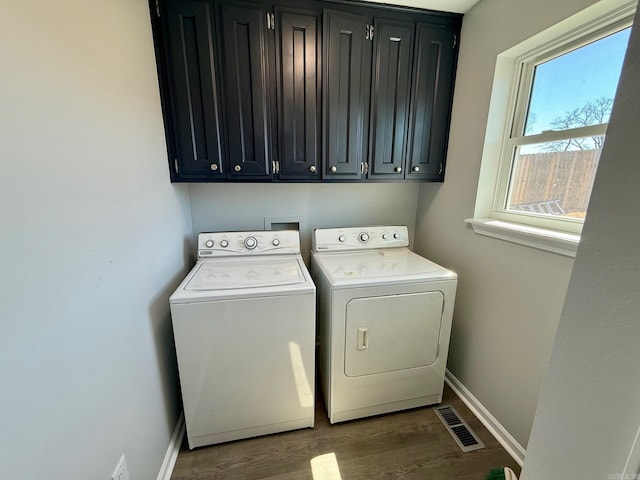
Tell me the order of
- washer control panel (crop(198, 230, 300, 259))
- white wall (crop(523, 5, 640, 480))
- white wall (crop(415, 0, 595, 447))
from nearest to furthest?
white wall (crop(523, 5, 640, 480)), white wall (crop(415, 0, 595, 447)), washer control panel (crop(198, 230, 300, 259))

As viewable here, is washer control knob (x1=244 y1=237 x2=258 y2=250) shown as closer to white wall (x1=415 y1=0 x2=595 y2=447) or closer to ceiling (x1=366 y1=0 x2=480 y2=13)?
white wall (x1=415 y1=0 x2=595 y2=447)

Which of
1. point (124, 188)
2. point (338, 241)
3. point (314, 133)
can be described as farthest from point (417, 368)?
point (124, 188)

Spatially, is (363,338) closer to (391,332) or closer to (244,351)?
(391,332)

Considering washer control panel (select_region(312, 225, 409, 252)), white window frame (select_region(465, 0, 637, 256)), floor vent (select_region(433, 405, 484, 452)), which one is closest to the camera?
white window frame (select_region(465, 0, 637, 256))

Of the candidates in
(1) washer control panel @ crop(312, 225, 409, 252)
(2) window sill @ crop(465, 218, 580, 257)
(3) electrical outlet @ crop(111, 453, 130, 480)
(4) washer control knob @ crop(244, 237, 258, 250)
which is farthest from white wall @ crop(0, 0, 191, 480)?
(2) window sill @ crop(465, 218, 580, 257)

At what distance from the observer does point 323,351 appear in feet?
5.41

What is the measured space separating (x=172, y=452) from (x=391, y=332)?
1.33m

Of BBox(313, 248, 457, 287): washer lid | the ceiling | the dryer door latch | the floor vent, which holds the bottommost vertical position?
the floor vent

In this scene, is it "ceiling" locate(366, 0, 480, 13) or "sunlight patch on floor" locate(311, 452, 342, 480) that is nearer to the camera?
"sunlight patch on floor" locate(311, 452, 342, 480)

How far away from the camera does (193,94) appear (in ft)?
4.76

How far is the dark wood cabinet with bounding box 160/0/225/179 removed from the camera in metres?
1.36

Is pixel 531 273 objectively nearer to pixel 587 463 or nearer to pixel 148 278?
pixel 587 463

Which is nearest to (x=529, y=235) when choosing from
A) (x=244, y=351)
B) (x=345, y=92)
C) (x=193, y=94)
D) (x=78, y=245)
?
(x=345, y=92)

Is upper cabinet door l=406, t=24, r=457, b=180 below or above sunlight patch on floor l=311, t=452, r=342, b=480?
above
